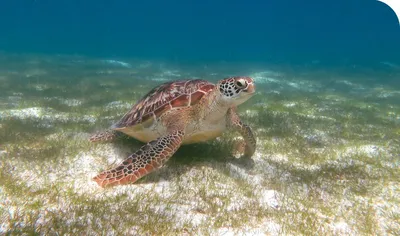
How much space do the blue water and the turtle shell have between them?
108m

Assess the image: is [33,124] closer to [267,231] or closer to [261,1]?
[267,231]

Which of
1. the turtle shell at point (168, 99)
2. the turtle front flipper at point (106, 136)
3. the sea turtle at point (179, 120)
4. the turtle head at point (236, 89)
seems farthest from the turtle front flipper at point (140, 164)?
the turtle front flipper at point (106, 136)

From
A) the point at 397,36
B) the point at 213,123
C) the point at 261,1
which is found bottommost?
the point at 213,123

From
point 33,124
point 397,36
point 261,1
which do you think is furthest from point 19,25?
point 397,36

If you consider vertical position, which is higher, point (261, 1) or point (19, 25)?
point (261, 1)

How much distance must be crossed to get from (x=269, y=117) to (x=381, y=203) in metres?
4.35

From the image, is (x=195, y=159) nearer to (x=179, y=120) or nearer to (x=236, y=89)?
(x=179, y=120)

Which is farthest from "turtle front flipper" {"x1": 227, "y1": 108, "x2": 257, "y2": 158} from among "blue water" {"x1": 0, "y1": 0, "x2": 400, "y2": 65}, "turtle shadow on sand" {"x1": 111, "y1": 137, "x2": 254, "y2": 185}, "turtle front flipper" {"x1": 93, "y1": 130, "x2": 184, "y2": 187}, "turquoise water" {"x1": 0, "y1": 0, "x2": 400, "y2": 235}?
"blue water" {"x1": 0, "y1": 0, "x2": 400, "y2": 65}

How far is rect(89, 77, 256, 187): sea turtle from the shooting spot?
11.3ft

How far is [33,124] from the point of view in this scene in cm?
601

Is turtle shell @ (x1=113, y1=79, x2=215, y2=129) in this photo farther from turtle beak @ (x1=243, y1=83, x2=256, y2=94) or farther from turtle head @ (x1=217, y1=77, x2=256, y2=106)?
turtle beak @ (x1=243, y1=83, x2=256, y2=94)

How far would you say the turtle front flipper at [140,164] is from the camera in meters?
3.18

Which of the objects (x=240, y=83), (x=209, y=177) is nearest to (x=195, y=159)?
(x=209, y=177)

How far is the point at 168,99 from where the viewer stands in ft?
14.6
